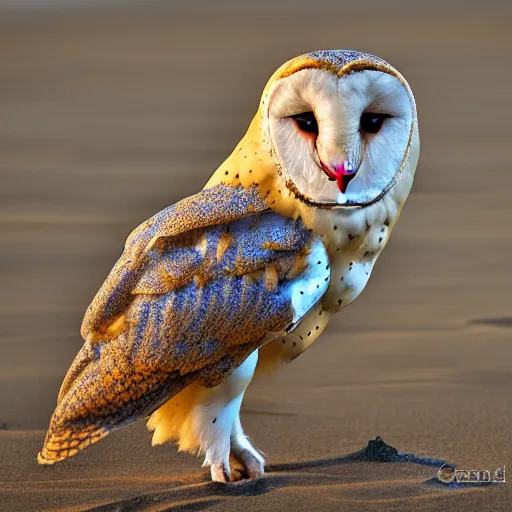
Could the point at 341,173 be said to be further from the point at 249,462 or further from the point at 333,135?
the point at 249,462

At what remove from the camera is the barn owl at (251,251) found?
4340mm

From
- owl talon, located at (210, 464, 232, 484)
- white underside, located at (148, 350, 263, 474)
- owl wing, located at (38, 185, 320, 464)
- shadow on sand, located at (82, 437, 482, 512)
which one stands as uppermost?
owl wing, located at (38, 185, 320, 464)

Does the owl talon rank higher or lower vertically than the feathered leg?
lower

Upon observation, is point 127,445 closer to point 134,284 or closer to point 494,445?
point 134,284

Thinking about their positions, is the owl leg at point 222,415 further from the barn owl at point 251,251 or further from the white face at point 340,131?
the white face at point 340,131

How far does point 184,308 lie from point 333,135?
71 cm

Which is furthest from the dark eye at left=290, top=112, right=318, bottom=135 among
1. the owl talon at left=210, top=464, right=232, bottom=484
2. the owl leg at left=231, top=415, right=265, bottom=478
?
the owl talon at left=210, top=464, right=232, bottom=484

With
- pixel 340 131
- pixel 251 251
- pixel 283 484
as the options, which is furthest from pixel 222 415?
pixel 340 131

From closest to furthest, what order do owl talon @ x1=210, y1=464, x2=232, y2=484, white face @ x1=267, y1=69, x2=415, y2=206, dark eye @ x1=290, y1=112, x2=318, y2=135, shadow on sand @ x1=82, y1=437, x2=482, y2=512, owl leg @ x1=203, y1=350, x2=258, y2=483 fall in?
white face @ x1=267, y1=69, x2=415, y2=206 → dark eye @ x1=290, y1=112, x2=318, y2=135 → owl leg @ x1=203, y1=350, x2=258, y2=483 → shadow on sand @ x1=82, y1=437, x2=482, y2=512 → owl talon @ x1=210, y1=464, x2=232, y2=484

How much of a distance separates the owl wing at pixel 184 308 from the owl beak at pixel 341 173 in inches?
8.6

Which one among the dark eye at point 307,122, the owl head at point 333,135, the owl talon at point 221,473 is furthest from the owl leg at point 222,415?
the dark eye at point 307,122

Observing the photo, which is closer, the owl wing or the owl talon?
the owl wing

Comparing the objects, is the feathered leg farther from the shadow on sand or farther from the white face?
the white face

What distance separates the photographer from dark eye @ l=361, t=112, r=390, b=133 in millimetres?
4387
